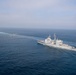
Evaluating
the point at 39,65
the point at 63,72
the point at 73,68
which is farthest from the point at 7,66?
the point at 73,68

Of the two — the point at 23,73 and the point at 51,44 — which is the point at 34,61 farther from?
the point at 51,44

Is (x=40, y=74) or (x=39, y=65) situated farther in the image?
(x=39, y=65)

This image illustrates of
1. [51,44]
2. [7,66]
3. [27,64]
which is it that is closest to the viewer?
[7,66]

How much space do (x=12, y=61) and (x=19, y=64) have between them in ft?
26.4

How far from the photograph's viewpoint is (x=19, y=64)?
296 feet

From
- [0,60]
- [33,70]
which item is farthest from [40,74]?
[0,60]

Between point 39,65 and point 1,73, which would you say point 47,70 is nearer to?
point 39,65

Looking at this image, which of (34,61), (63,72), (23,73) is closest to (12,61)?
(34,61)

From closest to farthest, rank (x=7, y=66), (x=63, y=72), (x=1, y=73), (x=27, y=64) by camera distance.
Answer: (x=1, y=73), (x=63, y=72), (x=7, y=66), (x=27, y=64)

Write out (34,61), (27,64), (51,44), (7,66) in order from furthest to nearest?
(51,44)
(34,61)
(27,64)
(7,66)

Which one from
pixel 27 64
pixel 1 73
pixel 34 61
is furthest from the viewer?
pixel 34 61

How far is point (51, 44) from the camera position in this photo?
170875 millimetres

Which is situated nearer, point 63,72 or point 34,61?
point 63,72

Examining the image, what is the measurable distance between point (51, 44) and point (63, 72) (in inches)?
3600
